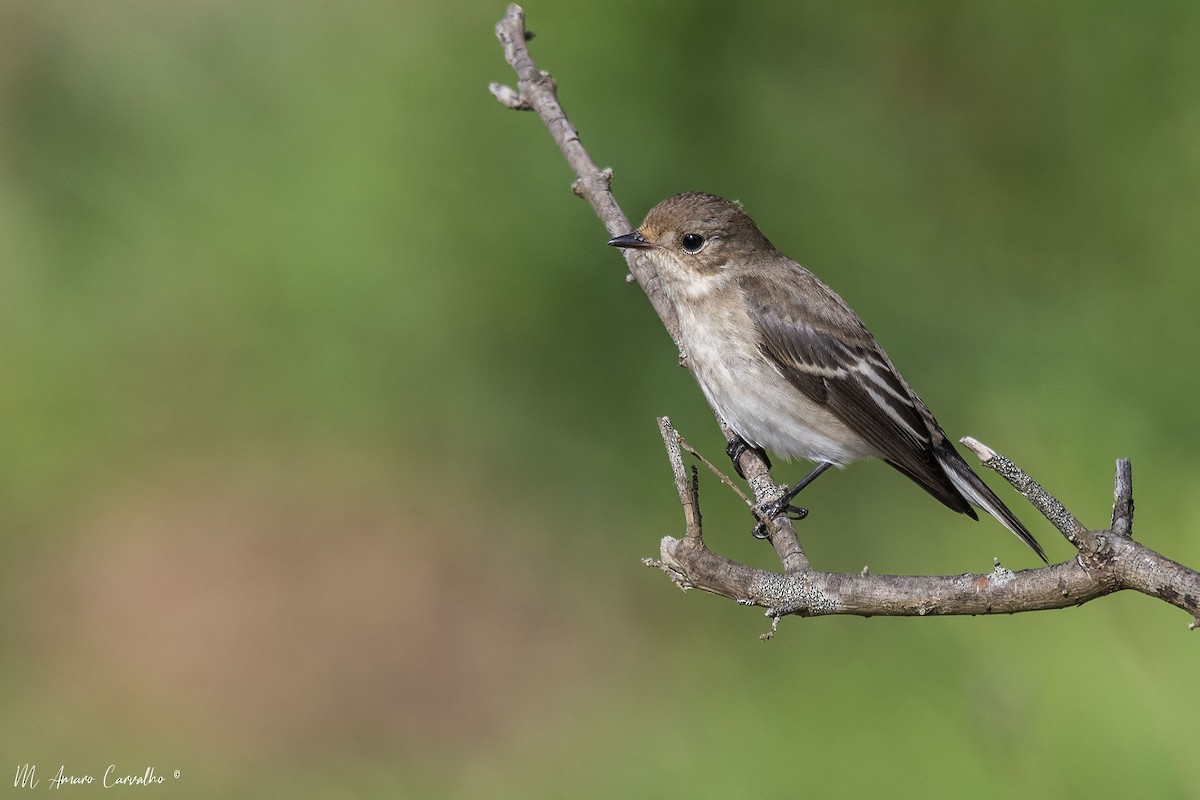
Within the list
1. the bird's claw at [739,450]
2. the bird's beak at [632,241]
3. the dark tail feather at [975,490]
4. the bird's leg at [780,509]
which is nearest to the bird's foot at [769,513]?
the bird's leg at [780,509]

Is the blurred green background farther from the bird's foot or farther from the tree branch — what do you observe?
the tree branch

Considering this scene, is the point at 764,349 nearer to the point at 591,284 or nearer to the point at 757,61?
the point at 591,284

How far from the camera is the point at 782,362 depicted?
159 inches

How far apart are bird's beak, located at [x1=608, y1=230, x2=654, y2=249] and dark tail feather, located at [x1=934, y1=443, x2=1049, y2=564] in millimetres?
1194

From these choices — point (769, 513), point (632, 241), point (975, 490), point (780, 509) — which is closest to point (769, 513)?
point (769, 513)

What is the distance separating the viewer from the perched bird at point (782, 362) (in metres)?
3.98

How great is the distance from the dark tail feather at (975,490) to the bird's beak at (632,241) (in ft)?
3.92

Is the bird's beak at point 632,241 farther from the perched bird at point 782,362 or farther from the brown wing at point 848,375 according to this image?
the brown wing at point 848,375

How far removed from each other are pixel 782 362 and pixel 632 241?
0.64m

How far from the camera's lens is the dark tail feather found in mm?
3734

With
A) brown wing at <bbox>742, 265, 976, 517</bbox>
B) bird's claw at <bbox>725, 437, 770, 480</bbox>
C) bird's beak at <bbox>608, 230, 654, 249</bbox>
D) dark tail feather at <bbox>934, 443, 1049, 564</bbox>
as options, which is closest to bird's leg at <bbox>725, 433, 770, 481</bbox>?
bird's claw at <bbox>725, 437, 770, 480</bbox>

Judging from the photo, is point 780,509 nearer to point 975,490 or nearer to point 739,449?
point 739,449

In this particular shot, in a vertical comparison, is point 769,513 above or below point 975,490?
below

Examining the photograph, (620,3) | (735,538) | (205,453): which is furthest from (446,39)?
(735,538)
